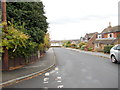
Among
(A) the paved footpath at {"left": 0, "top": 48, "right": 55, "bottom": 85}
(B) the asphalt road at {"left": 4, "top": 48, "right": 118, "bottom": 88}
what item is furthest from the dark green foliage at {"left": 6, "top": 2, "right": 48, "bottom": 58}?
(B) the asphalt road at {"left": 4, "top": 48, "right": 118, "bottom": 88}

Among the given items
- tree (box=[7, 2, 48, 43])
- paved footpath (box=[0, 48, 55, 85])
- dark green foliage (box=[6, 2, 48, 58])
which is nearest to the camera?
paved footpath (box=[0, 48, 55, 85])

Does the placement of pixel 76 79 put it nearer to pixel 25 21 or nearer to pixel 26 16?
pixel 25 21

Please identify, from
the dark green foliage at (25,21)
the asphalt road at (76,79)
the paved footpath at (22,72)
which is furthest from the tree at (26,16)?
the asphalt road at (76,79)

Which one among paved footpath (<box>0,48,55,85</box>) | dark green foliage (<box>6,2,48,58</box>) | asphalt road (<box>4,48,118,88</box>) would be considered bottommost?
asphalt road (<box>4,48,118,88</box>)

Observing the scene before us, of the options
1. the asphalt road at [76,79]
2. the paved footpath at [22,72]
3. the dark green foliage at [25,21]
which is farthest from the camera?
the dark green foliage at [25,21]

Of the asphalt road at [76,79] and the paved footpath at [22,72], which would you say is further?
the paved footpath at [22,72]

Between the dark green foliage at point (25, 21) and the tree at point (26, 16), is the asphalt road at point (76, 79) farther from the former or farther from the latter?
the tree at point (26, 16)

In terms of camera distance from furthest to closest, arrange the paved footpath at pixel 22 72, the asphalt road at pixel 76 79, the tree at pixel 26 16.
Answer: the tree at pixel 26 16, the paved footpath at pixel 22 72, the asphalt road at pixel 76 79

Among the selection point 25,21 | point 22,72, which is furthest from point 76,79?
point 25,21

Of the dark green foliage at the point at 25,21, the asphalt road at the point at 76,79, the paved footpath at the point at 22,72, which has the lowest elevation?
the asphalt road at the point at 76,79

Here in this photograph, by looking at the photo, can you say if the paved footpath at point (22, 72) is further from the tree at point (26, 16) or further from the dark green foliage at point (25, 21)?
the tree at point (26, 16)

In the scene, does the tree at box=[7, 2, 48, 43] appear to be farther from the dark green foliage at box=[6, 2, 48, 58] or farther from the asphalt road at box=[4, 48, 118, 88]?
the asphalt road at box=[4, 48, 118, 88]

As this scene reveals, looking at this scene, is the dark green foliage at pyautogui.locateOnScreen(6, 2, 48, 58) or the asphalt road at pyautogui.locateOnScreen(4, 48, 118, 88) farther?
the dark green foliage at pyautogui.locateOnScreen(6, 2, 48, 58)

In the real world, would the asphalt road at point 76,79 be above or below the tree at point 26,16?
below
